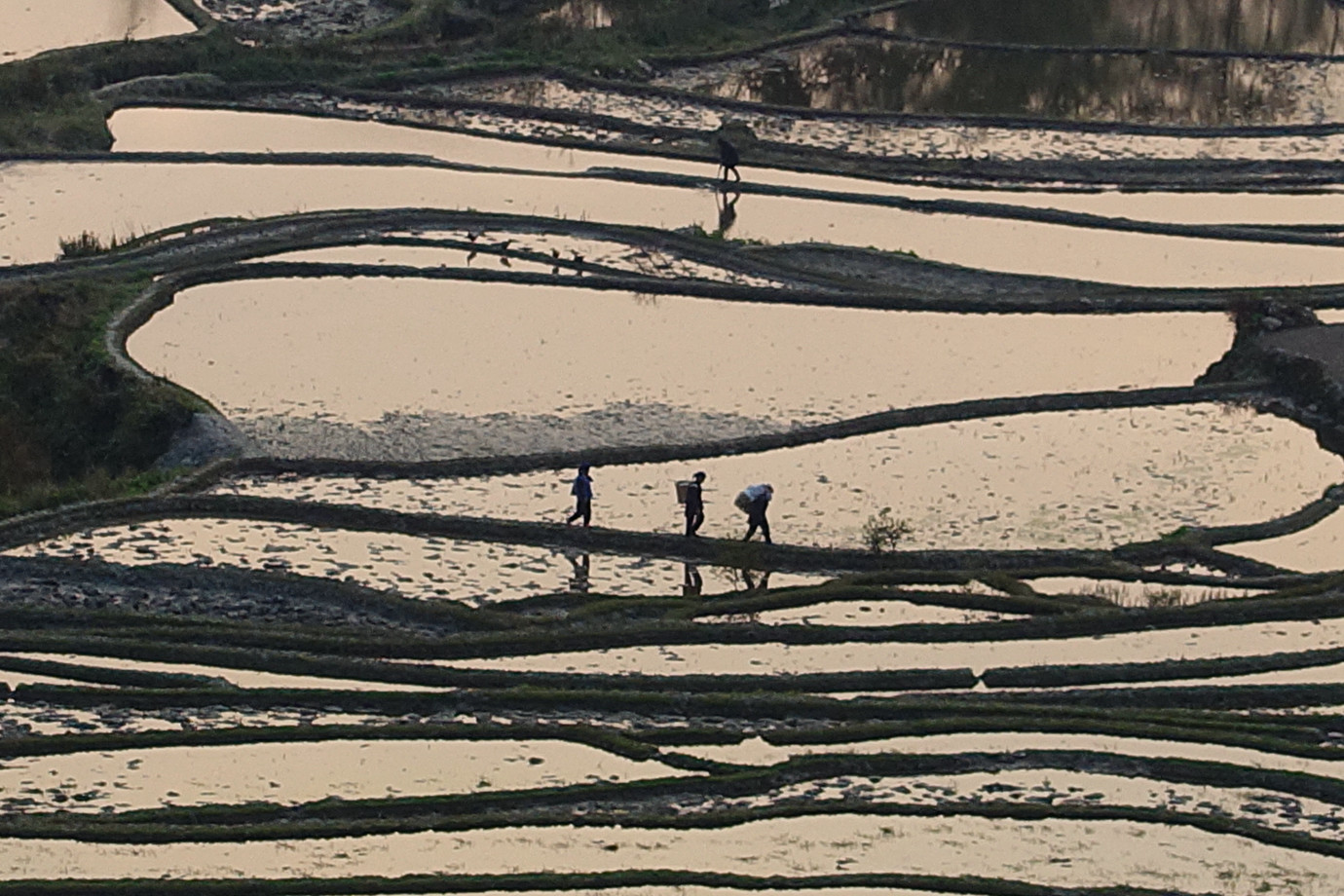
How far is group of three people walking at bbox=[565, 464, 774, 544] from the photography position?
15.6 meters

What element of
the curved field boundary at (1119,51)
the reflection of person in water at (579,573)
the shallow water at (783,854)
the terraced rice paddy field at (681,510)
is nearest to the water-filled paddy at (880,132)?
the terraced rice paddy field at (681,510)

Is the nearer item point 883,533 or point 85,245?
point 883,533

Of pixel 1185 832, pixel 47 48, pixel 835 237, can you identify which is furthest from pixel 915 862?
pixel 47 48

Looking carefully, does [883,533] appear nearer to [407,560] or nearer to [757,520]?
[757,520]

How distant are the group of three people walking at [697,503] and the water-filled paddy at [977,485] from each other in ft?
0.91

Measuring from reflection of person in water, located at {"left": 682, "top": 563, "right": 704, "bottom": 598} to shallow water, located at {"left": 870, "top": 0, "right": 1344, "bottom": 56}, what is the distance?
56.9 ft

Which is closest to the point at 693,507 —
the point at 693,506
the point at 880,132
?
the point at 693,506

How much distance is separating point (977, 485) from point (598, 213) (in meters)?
7.14

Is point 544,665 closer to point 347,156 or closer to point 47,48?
point 347,156

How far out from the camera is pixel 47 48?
2847 cm

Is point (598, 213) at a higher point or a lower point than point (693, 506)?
higher

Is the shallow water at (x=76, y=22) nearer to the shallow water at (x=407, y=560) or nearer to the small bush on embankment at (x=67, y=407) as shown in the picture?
the small bush on embankment at (x=67, y=407)

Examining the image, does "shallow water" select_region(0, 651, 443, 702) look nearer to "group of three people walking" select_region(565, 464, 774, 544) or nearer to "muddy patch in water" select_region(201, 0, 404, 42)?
"group of three people walking" select_region(565, 464, 774, 544)

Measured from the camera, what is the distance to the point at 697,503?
618 inches
